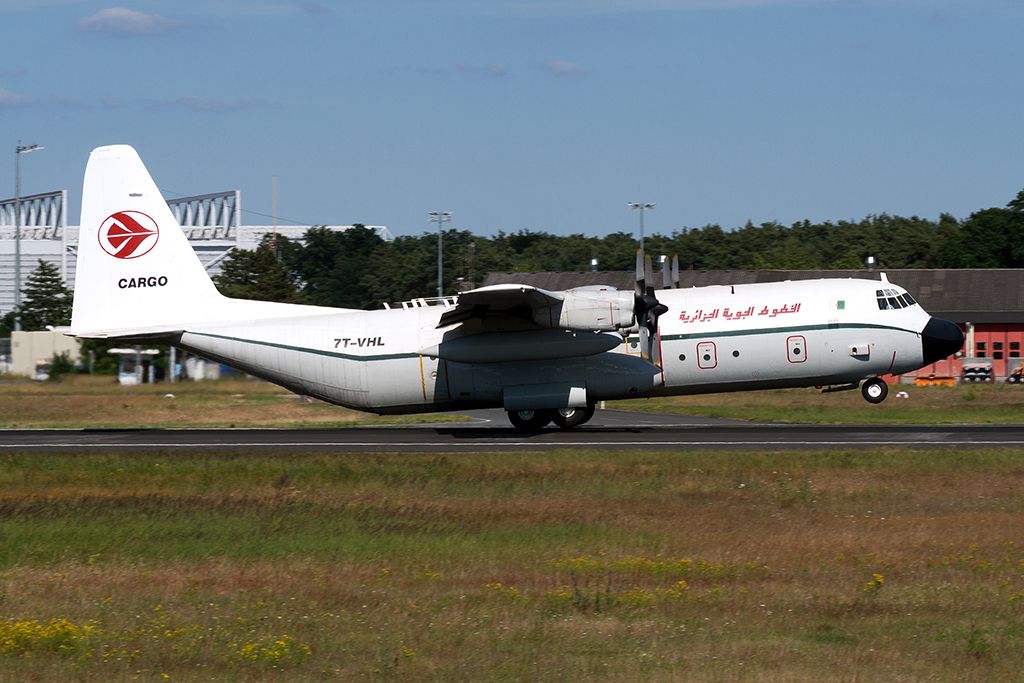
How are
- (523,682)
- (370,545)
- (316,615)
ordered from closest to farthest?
1. (523,682)
2. (316,615)
3. (370,545)

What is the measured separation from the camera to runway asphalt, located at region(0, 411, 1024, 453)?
26578 millimetres

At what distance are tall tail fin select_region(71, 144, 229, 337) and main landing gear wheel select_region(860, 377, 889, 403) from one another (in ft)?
54.5

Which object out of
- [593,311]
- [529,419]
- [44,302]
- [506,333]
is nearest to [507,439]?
[529,419]

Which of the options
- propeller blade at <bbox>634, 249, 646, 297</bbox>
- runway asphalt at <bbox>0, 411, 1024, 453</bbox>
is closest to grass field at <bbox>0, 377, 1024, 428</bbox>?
runway asphalt at <bbox>0, 411, 1024, 453</bbox>

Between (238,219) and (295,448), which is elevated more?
(238,219)

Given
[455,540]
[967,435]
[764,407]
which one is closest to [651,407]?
[764,407]

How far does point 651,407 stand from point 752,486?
2536cm

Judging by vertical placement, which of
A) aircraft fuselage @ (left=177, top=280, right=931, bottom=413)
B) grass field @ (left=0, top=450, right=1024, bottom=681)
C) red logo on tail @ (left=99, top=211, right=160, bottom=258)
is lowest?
grass field @ (left=0, top=450, right=1024, bottom=681)

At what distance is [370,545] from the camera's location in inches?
635

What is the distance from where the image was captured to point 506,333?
2842 cm

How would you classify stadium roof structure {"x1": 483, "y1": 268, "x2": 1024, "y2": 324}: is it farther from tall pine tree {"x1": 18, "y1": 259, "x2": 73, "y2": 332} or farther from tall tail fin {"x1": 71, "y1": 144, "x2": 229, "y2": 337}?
tall tail fin {"x1": 71, "y1": 144, "x2": 229, "y2": 337}

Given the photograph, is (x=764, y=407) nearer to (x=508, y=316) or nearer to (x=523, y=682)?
(x=508, y=316)

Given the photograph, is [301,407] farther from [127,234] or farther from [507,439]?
[507,439]

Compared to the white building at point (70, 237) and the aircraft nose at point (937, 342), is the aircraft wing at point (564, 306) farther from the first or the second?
the white building at point (70, 237)
